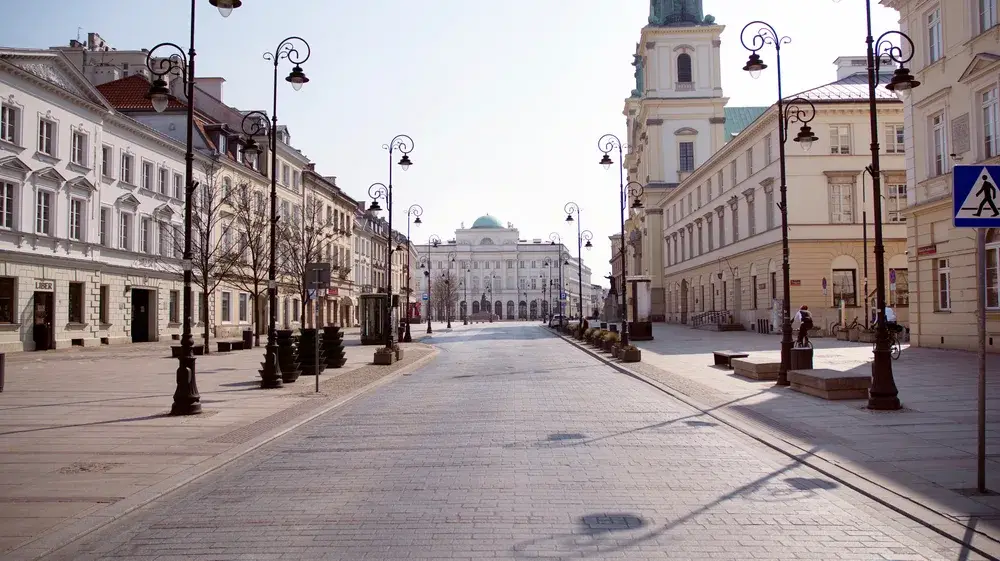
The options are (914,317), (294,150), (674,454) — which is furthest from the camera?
(294,150)

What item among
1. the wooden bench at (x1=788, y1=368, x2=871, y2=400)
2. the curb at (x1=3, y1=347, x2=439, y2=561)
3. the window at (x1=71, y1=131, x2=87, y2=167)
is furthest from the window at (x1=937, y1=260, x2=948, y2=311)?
the window at (x1=71, y1=131, x2=87, y2=167)

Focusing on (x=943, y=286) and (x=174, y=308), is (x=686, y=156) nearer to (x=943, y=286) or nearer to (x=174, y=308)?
(x=174, y=308)

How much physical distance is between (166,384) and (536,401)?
363 inches

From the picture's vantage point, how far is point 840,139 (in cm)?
4391

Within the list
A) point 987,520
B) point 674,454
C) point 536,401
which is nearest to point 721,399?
point 536,401

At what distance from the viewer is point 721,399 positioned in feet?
50.2

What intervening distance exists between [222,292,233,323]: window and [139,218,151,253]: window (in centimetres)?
907

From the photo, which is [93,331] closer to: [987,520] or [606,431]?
[606,431]

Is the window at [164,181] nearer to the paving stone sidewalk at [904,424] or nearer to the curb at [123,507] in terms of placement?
the paving stone sidewalk at [904,424]

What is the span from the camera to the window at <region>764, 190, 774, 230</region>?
45.9 metres

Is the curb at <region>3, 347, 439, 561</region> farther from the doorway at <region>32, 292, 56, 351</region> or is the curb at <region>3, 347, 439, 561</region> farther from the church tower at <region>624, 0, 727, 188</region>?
the church tower at <region>624, 0, 727, 188</region>

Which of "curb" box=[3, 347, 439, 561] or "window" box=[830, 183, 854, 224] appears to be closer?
"curb" box=[3, 347, 439, 561]

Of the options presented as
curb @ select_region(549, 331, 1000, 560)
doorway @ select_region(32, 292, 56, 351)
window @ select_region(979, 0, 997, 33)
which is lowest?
curb @ select_region(549, 331, 1000, 560)

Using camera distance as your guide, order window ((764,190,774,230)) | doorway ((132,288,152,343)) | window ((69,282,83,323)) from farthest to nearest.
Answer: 1. window ((764,190,774,230))
2. doorway ((132,288,152,343))
3. window ((69,282,83,323))
